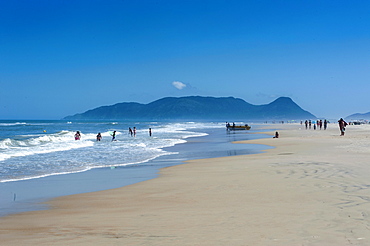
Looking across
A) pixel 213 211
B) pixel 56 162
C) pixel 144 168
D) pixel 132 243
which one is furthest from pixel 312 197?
pixel 56 162

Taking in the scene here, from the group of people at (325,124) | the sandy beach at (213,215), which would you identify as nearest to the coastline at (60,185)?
the sandy beach at (213,215)

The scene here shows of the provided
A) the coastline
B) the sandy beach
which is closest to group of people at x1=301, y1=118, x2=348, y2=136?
the coastline

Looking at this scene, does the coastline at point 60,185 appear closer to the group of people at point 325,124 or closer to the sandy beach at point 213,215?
the sandy beach at point 213,215

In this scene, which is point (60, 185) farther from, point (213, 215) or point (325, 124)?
point (325, 124)

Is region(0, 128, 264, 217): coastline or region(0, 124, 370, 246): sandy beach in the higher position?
region(0, 124, 370, 246): sandy beach

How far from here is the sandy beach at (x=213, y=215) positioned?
497 centimetres

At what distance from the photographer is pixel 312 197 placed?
734 cm

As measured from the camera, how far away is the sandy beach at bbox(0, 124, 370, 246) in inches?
196

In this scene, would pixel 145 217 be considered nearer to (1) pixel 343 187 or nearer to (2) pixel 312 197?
(2) pixel 312 197

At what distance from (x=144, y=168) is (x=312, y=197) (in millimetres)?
8745

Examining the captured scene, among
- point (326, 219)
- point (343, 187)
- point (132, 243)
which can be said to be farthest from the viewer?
point (343, 187)

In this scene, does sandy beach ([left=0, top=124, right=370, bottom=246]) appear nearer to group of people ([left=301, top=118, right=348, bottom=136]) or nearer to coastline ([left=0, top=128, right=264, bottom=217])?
coastline ([left=0, top=128, right=264, bottom=217])

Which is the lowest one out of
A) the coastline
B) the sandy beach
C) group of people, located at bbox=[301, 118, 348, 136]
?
the coastline

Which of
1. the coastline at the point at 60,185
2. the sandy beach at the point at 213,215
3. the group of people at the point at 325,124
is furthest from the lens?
the group of people at the point at 325,124
